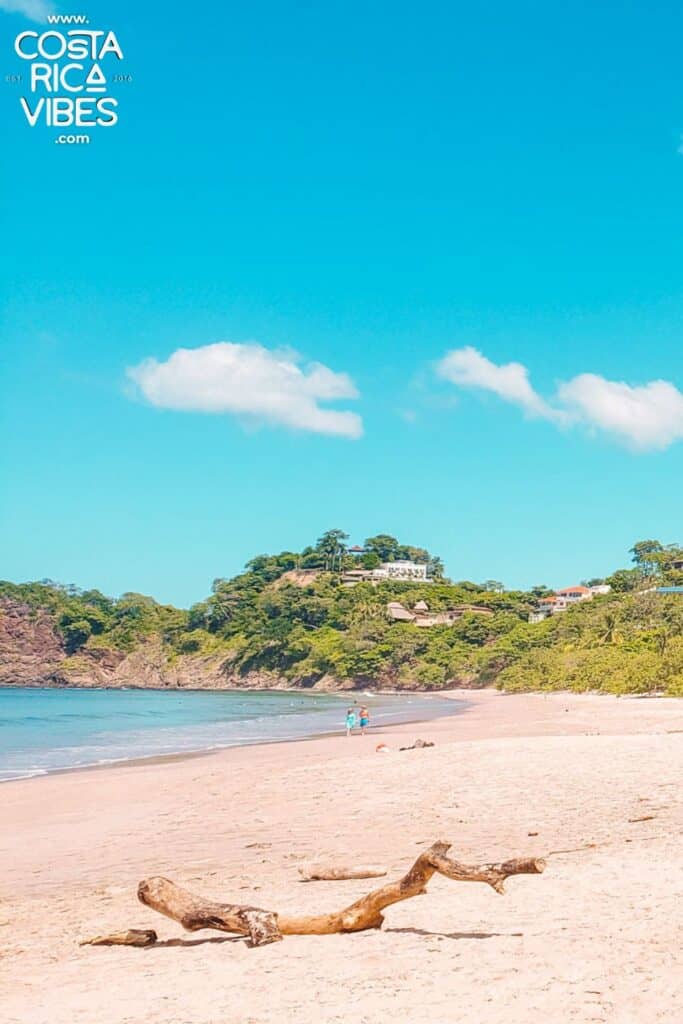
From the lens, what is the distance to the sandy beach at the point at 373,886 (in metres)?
5.56

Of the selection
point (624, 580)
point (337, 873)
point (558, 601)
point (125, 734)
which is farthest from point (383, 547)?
point (337, 873)

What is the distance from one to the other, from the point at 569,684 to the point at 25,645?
4532 inches

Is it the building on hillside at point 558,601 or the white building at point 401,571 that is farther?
the white building at point 401,571

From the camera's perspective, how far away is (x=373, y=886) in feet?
28.6

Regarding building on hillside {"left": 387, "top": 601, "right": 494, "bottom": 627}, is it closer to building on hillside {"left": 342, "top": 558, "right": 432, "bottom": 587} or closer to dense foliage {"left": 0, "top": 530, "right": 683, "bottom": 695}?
dense foliage {"left": 0, "top": 530, "right": 683, "bottom": 695}

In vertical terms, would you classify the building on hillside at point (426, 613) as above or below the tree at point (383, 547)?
below

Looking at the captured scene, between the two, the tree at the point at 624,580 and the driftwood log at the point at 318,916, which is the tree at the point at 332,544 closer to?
the tree at the point at 624,580

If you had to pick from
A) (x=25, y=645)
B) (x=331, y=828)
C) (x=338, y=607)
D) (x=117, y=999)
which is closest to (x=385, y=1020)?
(x=117, y=999)

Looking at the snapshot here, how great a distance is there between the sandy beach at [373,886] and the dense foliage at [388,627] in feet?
101

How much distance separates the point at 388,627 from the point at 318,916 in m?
110

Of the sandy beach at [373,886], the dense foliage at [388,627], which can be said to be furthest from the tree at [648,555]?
the sandy beach at [373,886]

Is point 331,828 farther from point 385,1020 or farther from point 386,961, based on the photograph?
point 385,1020

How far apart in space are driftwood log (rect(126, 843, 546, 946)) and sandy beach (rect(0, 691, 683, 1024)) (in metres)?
0.12

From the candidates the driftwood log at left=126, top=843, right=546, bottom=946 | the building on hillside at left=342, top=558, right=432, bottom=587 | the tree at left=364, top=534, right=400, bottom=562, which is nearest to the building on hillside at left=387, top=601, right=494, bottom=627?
the building on hillside at left=342, top=558, right=432, bottom=587
